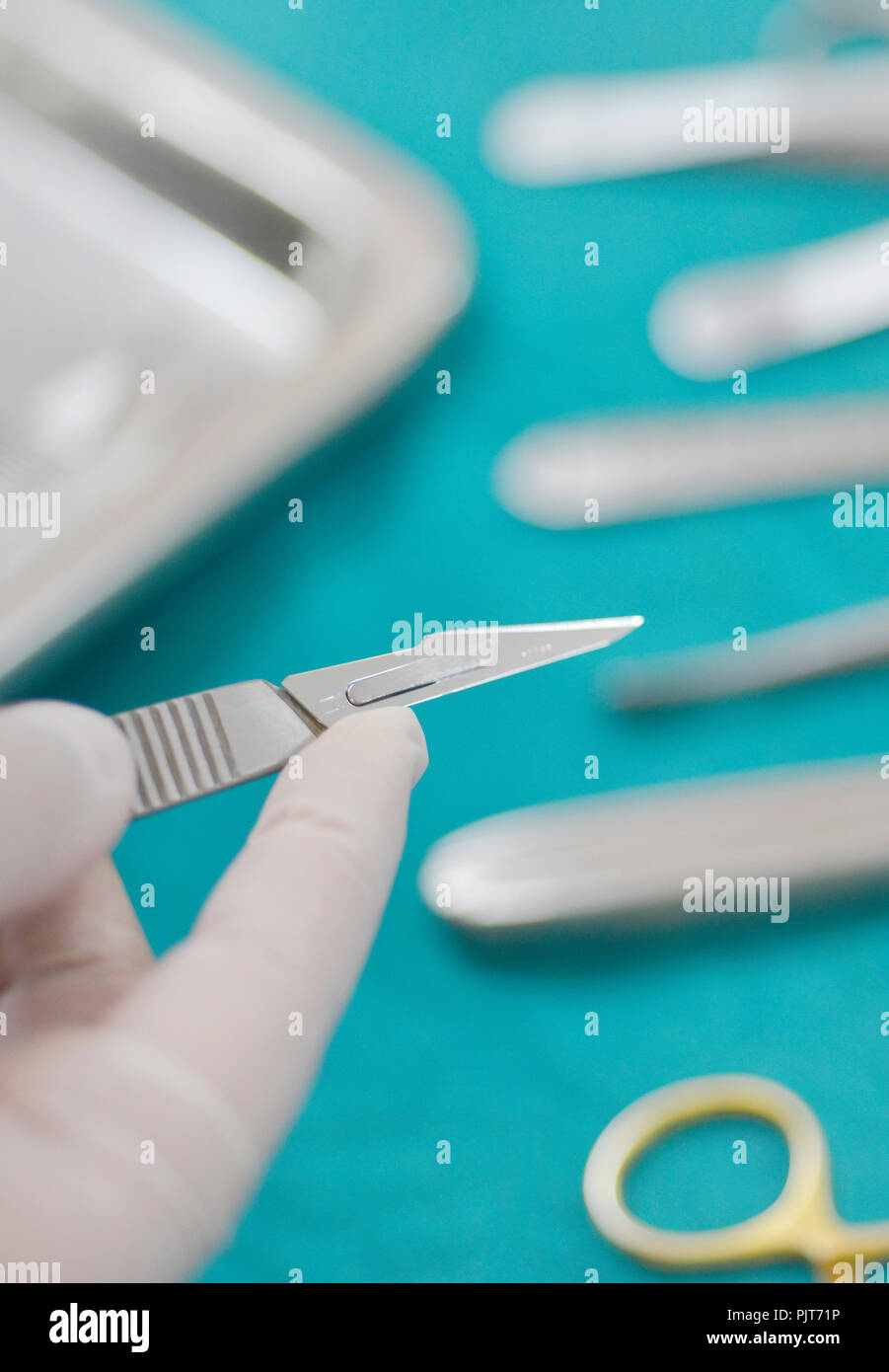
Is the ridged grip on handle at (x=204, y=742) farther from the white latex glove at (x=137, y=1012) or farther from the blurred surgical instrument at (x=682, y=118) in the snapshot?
the blurred surgical instrument at (x=682, y=118)

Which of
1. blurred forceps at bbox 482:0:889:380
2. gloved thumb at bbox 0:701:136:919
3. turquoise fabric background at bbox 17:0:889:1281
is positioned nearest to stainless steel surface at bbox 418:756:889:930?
turquoise fabric background at bbox 17:0:889:1281

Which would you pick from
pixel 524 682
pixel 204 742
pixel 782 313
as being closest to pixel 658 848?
pixel 524 682

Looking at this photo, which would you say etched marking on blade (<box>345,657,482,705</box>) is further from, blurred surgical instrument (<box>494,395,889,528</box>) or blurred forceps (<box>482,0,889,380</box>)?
blurred forceps (<box>482,0,889,380</box>)

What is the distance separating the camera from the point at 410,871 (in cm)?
61

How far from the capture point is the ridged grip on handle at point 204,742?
1.39 feet

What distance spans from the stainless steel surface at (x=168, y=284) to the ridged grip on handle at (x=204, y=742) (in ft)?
0.85

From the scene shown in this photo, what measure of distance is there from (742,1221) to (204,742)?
32 cm

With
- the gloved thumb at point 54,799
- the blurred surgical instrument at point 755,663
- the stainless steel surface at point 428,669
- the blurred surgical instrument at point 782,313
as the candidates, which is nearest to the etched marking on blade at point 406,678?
the stainless steel surface at point 428,669

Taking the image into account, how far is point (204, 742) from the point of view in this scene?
43 centimetres

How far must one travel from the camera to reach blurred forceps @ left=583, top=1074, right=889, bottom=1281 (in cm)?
46

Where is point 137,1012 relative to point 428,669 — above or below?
below

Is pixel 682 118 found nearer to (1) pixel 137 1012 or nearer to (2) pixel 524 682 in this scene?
(2) pixel 524 682
